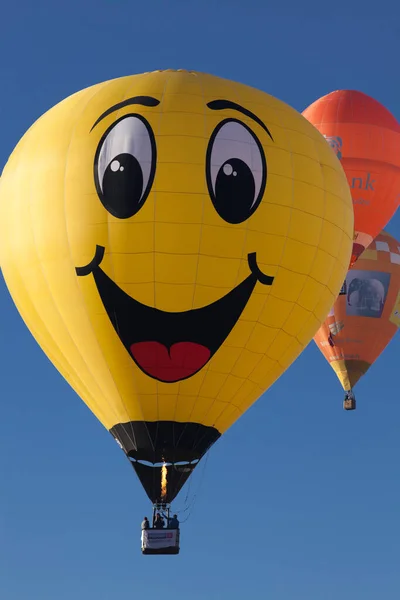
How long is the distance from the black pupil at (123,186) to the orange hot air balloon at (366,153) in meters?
8.06

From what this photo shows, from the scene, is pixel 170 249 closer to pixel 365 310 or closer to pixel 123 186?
pixel 123 186

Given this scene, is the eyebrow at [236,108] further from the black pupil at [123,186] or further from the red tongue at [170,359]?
the red tongue at [170,359]

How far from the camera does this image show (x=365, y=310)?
3350cm

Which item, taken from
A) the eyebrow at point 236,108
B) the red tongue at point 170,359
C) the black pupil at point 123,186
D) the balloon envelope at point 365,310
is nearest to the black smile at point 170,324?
the red tongue at point 170,359

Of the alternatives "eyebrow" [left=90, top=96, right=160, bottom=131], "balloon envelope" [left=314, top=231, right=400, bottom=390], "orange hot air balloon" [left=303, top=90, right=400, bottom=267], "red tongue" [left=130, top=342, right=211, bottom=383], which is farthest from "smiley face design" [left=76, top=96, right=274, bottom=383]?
"balloon envelope" [left=314, top=231, right=400, bottom=390]

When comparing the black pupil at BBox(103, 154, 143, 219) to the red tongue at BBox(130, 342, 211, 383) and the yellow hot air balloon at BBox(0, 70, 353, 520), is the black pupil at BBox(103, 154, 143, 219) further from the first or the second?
the red tongue at BBox(130, 342, 211, 383)

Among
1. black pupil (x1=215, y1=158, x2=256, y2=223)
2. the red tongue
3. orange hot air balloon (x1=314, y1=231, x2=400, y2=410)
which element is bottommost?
the red tongue

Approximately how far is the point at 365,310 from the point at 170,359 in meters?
11.1

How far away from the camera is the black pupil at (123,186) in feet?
74.3

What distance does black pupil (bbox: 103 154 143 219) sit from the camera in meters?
22.7

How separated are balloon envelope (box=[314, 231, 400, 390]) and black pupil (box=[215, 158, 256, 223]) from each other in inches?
426

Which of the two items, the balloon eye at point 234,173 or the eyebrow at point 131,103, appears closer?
the balloon eye at point 234,173

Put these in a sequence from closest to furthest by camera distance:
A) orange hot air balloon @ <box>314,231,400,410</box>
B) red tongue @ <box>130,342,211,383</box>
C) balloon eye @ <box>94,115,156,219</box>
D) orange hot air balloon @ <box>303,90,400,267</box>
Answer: balloon eye @ <box>94,115,156,219</box> < red tongue @ <box>130,342,211,383</box> < orange hot air balloon @ <box>303,90,400,267</box> < orange hot air balloon @ <box>314,231,400,410</box>

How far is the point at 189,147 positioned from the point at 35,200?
2074mm
